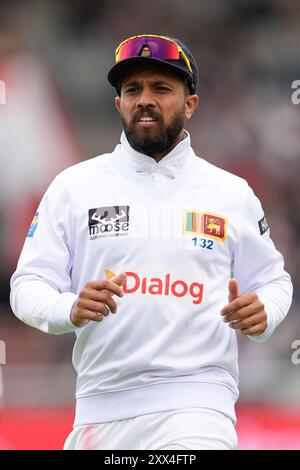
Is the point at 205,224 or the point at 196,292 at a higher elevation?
the point at 205,224

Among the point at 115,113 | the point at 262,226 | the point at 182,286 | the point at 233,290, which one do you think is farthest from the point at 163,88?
the point at 115,113

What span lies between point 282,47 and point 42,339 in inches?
120

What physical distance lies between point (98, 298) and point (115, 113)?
5077 millimetres

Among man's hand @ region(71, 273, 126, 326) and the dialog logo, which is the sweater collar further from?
man's hand @ region(71, 273, 126, 326)

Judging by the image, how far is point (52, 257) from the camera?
3.56m

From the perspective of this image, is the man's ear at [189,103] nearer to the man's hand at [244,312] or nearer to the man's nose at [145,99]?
the man's nose at [145,99]

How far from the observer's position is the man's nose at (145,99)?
362 cm

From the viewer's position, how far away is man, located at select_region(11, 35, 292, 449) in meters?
3.37

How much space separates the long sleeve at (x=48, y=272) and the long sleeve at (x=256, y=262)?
24.4 inches

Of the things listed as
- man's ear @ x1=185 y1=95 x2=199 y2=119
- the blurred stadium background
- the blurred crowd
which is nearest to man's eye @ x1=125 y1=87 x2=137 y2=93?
man's ear @ x1=185 y1=95 x2=199 y2=119

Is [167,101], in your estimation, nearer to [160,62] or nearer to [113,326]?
[160,62]

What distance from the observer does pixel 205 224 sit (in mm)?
3600

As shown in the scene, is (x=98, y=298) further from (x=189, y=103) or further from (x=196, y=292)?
(x=189, y=103)
